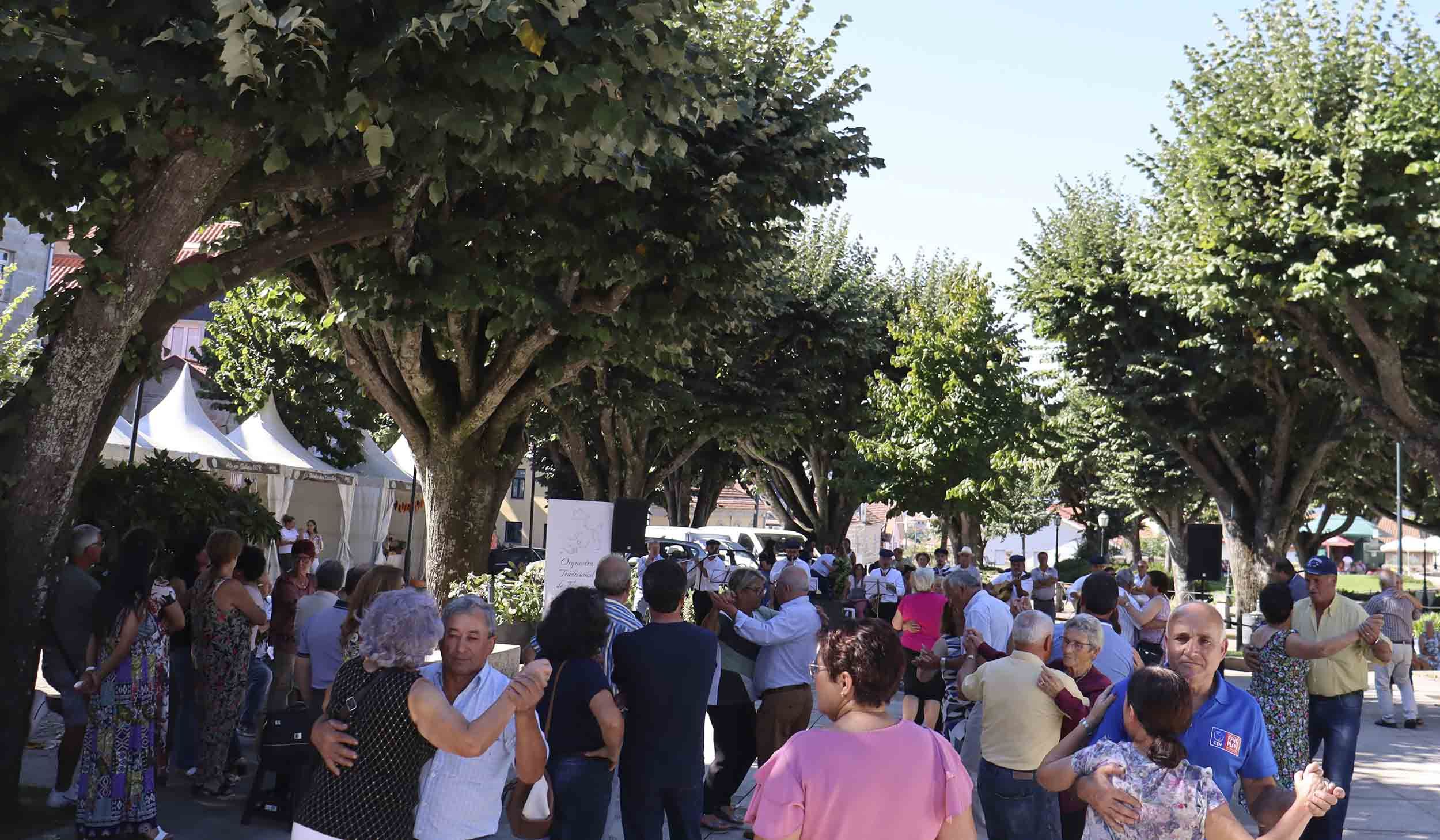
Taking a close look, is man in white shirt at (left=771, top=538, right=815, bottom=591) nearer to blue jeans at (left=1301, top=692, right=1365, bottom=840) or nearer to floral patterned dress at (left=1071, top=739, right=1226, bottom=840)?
blue jeans at (left=1301, top=692, right=1365, bottom=840)

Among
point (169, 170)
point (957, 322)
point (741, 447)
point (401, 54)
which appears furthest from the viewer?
point (741, 447)

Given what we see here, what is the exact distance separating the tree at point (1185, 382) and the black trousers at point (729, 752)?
59.9 ft

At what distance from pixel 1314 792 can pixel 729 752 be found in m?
5.25

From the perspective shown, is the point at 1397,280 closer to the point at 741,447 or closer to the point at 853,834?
the point at 853,834

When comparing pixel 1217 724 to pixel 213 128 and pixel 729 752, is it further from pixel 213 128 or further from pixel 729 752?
pixel 213 128

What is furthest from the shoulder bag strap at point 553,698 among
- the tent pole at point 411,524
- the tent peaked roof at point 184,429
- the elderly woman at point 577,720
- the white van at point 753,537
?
the white van at point 753,537

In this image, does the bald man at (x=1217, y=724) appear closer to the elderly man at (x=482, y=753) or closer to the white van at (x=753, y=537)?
the elderly man at (x=482, y=753)

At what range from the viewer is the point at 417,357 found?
1332 cm

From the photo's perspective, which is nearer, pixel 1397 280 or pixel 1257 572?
pixel 1397 280

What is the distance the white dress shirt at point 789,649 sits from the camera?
7652 mm

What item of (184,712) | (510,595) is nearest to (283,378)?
(510,595)

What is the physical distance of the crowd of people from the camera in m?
3.48

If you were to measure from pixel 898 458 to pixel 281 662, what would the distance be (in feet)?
68.0

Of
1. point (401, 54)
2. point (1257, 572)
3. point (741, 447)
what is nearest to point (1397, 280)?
point (1257, 572)
